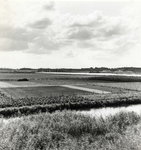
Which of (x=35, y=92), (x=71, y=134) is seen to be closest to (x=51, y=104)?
(x=71, y=134)

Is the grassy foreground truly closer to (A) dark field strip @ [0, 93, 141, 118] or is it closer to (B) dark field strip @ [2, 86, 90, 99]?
(A) dark field strip @ [0, 93, 141, 118]

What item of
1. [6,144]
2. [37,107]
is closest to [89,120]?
[6,144]

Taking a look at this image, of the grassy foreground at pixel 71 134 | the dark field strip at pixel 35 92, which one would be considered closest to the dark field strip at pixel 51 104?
the dark field strip at pixel 35 92

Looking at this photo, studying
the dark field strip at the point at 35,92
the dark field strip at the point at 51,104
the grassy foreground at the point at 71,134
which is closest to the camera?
the grassy foreground at the point at 71,134

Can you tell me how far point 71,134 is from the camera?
1514cm

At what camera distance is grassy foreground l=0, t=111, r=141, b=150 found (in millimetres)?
11891

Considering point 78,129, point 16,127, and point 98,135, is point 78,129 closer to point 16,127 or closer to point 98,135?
point 98,135

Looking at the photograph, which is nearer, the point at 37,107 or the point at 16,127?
the point at 16,127

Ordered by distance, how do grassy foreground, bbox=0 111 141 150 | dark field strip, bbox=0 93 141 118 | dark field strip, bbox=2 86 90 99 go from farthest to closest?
1. dark field strip, bbox=2 86 90 99
2. dark field strip, bbox=0 93 141 118
3. grassy foreground, bbox=0 111 141 150

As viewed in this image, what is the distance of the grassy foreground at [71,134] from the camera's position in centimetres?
1189

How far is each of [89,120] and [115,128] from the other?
8.22 ft

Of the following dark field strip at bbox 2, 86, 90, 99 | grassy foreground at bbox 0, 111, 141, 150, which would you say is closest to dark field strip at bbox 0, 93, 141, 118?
dark field strip at bbox 2, 86, 90, 99

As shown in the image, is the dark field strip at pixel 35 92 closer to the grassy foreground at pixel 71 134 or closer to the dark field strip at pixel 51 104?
the dark field strip at pixel 51 104

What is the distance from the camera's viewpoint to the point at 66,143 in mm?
12500
